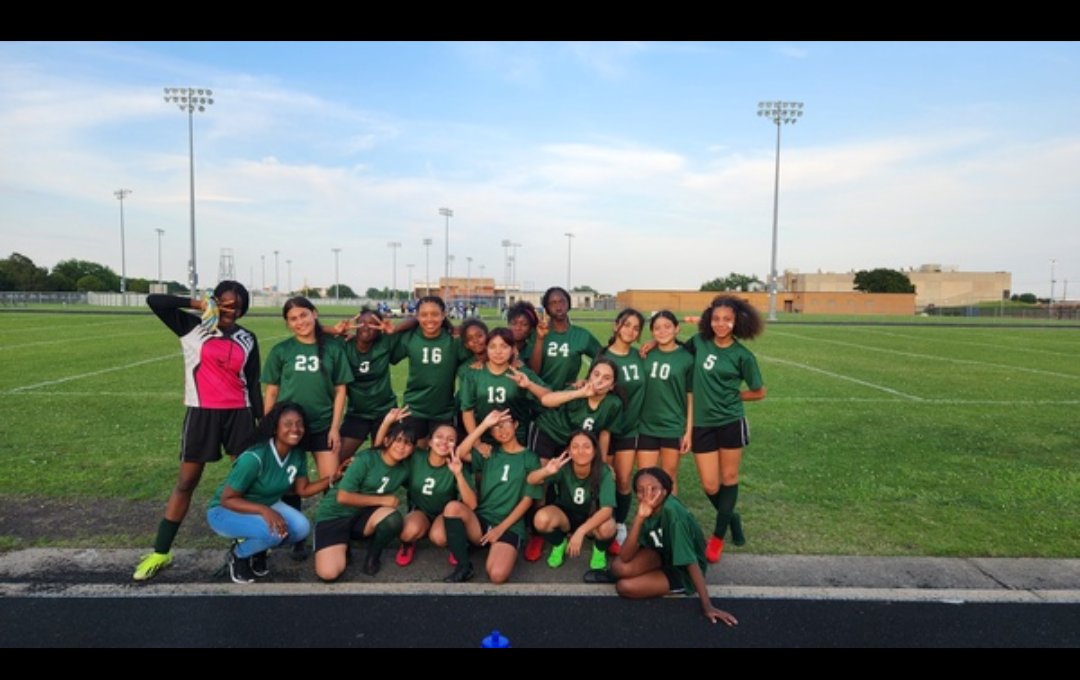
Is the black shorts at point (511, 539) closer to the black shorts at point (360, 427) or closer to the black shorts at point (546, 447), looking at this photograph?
the black shorts at point (546, 447)

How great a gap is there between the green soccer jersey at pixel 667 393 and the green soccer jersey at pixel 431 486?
1.40m

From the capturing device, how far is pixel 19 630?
126 inches

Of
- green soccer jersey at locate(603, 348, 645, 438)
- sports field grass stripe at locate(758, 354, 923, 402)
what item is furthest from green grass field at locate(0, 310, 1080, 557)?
green soccer jersey at locate(603, 348, 645, 438)

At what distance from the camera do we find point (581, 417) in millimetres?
4562

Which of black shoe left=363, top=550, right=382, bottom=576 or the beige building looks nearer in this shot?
black shoe left=363, top=550, right=382, bottom=576

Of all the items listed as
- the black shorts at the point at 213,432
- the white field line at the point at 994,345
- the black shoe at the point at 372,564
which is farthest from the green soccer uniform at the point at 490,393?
the white field line at the point at 994,345

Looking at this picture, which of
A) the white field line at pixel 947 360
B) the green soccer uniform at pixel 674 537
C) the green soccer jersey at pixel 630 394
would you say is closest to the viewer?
the green soccer uniform at pixel 674 537

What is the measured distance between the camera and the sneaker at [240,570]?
385cm

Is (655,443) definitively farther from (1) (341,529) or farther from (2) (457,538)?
(1) (341,529)

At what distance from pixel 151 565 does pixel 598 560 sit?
2.75 metres

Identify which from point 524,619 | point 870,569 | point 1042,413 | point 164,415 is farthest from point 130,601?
point 1042,413

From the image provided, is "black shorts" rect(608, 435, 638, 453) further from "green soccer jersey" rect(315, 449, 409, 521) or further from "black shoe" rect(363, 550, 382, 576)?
"black shoe" rect(363, 550, 382, 576)

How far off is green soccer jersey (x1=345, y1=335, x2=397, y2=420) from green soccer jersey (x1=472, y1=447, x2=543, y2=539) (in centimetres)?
112

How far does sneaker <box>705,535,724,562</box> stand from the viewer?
426cm
